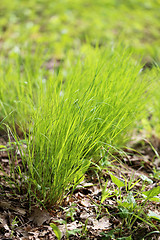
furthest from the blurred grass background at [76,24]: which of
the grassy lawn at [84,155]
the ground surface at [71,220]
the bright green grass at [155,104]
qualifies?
the ground surface at [71,220]

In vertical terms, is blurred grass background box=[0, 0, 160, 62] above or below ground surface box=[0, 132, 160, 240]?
above

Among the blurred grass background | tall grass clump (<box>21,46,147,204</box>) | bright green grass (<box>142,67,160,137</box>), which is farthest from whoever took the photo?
the blurred grass background

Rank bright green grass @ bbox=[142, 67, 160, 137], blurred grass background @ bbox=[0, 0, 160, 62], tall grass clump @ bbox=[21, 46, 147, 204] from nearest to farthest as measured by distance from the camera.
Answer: tall grass clump @ bbox=[21, 46, 147, 204]
bright green grass @ bbox=[142, 67, 160, 137]
blurred grass background @ bbox=[0, 0, 160, 62]

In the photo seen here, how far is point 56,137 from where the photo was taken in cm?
125

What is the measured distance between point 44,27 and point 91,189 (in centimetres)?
323

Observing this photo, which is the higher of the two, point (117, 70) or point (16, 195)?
point (117, 70)

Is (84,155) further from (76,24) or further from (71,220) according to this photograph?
(76,24)

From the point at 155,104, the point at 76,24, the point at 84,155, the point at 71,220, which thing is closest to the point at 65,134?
the point at 84,155

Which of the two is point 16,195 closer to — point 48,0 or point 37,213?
Result: point 37,213

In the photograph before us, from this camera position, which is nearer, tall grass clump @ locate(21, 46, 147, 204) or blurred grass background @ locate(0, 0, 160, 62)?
tall grass clump @ locate(21, 46, 147, 204)

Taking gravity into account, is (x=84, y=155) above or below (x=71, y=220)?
above

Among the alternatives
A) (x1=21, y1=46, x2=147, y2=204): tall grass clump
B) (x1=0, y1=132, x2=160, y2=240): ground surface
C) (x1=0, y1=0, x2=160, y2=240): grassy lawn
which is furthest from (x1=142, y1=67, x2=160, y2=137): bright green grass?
(x1=0, y1=132, x2=160, y2=240): ground surface

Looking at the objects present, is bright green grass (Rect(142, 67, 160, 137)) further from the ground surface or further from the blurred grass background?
the blurred grass background

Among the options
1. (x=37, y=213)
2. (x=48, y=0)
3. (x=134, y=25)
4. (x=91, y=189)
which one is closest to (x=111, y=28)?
(x=134, y=25)
